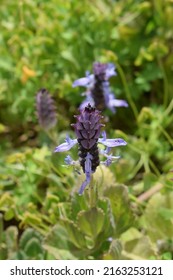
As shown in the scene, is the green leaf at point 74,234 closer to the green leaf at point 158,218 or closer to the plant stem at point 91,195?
the plant stem at point 91,195

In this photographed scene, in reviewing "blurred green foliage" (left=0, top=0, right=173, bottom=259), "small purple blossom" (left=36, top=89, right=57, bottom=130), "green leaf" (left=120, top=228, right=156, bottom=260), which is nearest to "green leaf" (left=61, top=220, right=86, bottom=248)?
"blurred green foliage" (left=0, top=0, right=173, bottom=259)

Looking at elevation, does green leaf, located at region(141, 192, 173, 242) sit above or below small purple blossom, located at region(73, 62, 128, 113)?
below

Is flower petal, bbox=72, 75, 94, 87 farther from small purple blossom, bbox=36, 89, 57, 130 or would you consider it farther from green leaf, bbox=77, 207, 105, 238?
green leaf, bbox=77, 207, 105, 238

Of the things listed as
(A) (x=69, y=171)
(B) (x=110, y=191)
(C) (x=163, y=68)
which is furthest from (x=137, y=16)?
(B) (x=110, y=191)

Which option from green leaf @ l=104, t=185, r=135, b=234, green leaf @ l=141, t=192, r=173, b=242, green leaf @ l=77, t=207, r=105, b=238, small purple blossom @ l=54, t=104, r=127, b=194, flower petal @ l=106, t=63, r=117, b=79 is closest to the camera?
small purple blossom @ l=54, t=104, r=127, b=194

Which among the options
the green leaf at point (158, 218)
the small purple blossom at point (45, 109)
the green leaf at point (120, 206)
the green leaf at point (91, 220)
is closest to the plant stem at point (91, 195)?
the green leaf at point (91, 220)

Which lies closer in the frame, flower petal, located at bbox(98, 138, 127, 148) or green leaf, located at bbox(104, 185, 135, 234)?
flower petal, located at bbox(98, 138, 127, 148)
